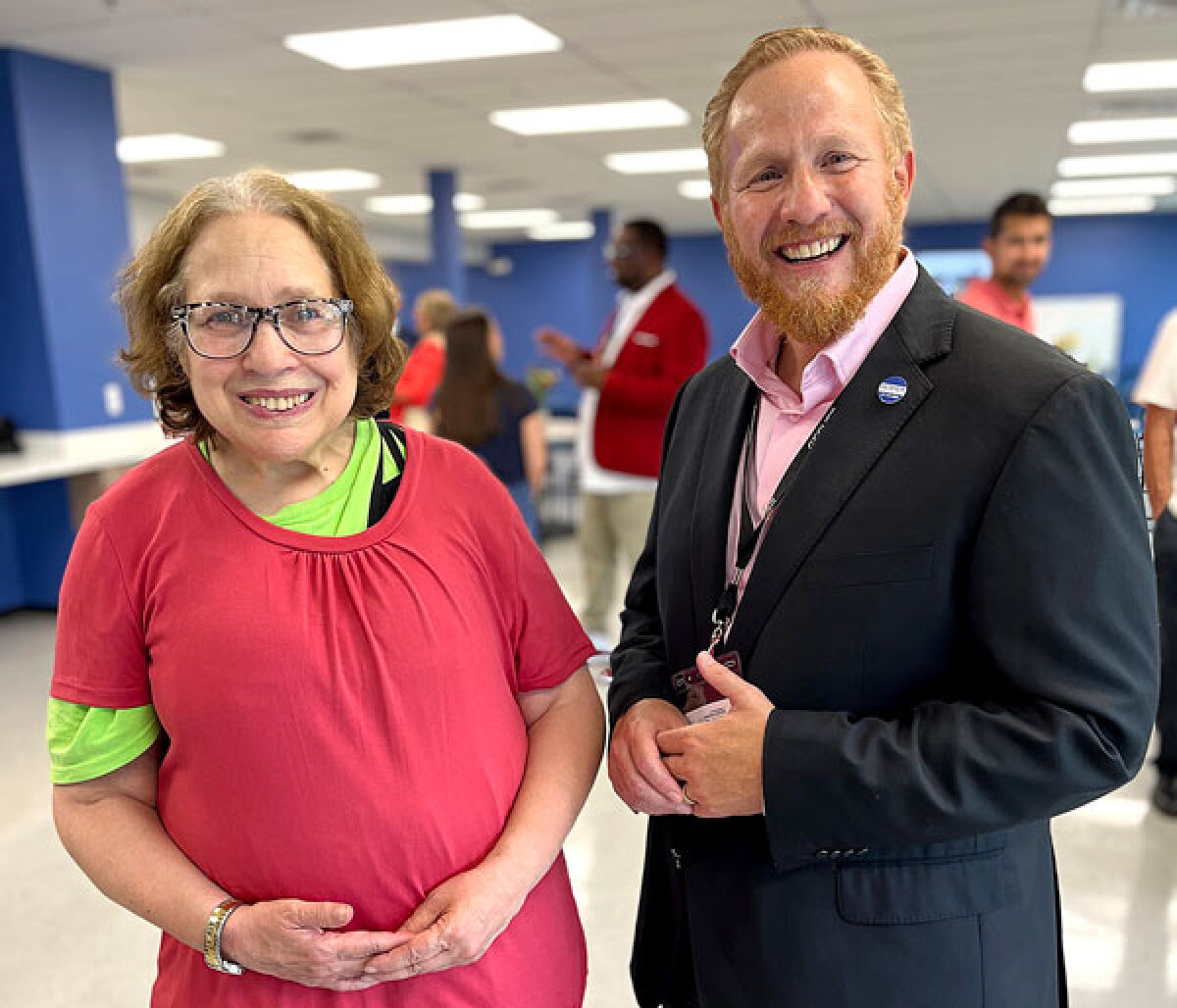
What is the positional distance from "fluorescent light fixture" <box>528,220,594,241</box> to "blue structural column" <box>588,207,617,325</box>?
144 centimetres

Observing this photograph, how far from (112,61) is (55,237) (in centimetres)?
99

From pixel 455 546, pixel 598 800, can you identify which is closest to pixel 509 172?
pixel 598 800

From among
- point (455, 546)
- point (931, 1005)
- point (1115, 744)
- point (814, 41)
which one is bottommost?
point (931, 1005)

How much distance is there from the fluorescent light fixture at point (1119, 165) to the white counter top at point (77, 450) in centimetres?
832

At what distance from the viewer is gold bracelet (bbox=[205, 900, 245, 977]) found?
1.07 m

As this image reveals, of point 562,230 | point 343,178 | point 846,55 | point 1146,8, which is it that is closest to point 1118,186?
point 562,230

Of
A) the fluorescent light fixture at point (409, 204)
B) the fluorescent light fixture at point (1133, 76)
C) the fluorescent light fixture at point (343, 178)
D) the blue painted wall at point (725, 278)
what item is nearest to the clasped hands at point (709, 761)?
the fluorescent light fixture at point (1133, 76)

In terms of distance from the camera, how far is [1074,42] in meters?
5.15

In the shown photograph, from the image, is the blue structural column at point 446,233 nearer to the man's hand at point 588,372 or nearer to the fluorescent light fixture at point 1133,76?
the fluorescent light fixture at point 1133,76

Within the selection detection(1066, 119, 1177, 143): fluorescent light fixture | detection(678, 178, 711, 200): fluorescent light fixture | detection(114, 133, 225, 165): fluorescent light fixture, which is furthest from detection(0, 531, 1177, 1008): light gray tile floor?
detection(678, 178, 711, 200): fluorescent light fixture

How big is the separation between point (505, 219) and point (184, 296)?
13276 millimetres

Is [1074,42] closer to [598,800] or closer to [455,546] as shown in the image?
[598,800]

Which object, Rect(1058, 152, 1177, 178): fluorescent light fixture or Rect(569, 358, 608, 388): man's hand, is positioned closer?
Rect(569, 358, 608, 388): man's hand

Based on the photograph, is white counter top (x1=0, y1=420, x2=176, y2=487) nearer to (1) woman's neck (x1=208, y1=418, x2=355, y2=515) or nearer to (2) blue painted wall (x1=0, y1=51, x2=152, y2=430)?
(2) blue painted wall (x1=0, y1=51, x2=152, y2=430)
